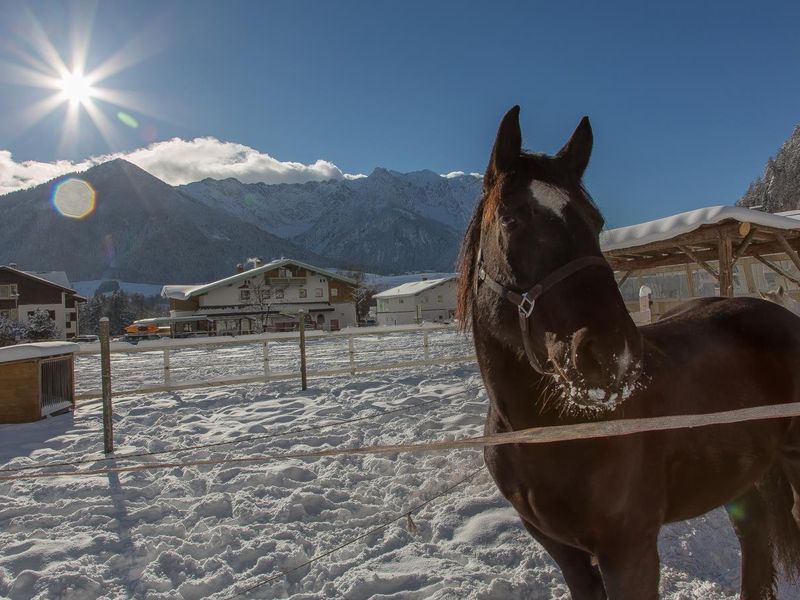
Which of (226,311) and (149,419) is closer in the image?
(149,419)

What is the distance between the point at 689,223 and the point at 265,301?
42.2 meters

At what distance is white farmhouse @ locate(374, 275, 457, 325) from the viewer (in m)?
54.6

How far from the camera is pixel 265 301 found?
44.0 metres

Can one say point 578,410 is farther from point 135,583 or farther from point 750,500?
point 135,583

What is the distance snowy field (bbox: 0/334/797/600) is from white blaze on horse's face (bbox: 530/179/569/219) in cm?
241

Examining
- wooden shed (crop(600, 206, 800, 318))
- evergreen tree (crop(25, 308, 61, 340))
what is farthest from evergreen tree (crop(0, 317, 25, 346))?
wooden shed (crop(600, 206, 800, 318))

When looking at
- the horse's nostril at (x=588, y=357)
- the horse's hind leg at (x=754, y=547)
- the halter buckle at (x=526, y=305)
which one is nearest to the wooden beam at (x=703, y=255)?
the horse's hind leg at (x=754, y=547)

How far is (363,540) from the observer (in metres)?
3.43

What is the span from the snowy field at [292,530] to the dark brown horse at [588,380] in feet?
4.39

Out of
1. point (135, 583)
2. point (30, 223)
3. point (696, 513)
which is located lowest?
point (135, 583)

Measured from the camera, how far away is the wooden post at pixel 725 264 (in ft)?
18.4

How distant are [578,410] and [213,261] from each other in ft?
579

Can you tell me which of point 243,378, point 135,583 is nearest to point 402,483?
point 135,583

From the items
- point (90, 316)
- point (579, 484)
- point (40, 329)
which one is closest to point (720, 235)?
point (579, 484)
